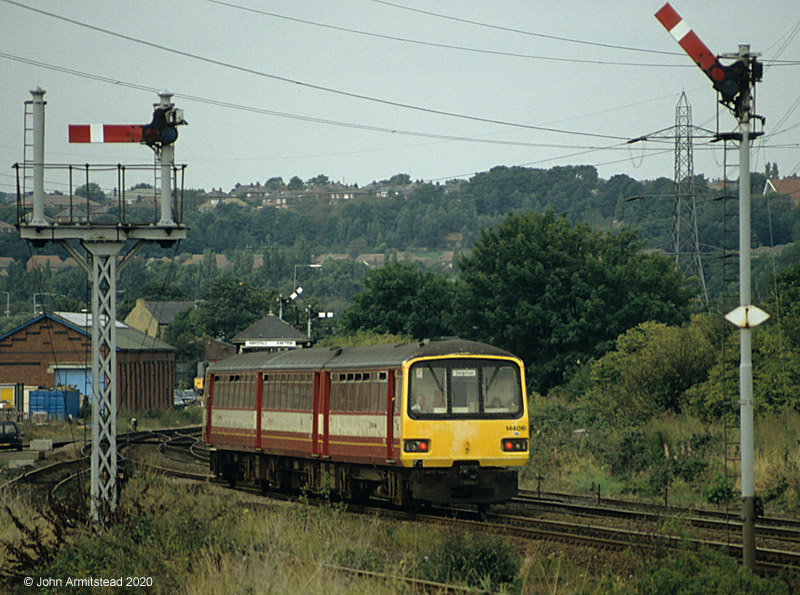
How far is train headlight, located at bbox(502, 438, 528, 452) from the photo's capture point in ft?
61.7

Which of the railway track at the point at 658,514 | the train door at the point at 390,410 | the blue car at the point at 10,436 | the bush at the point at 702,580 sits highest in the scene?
the train door at the point at 390,410

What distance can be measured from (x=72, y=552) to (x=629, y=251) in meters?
46.9

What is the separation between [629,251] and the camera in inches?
2245

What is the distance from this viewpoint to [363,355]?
20.3m

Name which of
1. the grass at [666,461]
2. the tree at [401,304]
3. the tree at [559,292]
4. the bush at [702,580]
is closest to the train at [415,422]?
the grass at [666,461]

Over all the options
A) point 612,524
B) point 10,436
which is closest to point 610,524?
point 612,524

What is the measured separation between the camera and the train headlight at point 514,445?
18797 mm

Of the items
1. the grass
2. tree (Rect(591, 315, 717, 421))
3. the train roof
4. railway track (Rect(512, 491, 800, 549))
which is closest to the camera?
railway track (Rect(512, 491, 800, 549))

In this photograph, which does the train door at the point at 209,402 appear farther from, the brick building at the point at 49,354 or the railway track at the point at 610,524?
the brick building at the point at 49,354

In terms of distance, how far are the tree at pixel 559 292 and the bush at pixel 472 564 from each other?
39.7 m

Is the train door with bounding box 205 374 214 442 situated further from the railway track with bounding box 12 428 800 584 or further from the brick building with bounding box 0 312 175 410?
the brick building with bounding box 0 312 175 410

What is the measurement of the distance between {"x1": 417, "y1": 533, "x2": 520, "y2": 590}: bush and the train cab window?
5568 millimetres

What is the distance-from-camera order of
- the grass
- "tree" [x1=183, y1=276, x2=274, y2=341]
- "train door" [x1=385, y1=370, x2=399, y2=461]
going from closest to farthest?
1. "train door" [x1=385, y1=370, x2=399, y2=461]
2. the grass
3. "tree" [x1=183, y1=276, x2=274, y2=341]

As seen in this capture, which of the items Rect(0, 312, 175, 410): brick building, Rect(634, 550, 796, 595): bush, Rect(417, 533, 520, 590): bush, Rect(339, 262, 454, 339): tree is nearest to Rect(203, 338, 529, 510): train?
Rect(417, 533, 520, 590): bush
